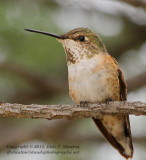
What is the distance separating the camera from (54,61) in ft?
26.0

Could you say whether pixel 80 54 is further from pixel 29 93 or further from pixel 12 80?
pixel 12 80

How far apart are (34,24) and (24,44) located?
320 mm

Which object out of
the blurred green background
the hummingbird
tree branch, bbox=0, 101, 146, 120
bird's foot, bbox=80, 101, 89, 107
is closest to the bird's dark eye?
the hummingbird

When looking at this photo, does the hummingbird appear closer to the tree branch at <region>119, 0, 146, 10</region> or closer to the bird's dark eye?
the bird's dark eye

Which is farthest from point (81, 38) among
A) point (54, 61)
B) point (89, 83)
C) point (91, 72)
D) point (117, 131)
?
point (54, 61)

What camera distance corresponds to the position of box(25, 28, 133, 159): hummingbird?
5.49 metres

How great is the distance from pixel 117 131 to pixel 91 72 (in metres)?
0.94

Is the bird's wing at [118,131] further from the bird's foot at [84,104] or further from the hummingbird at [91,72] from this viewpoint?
the bird's foot at [84,104]

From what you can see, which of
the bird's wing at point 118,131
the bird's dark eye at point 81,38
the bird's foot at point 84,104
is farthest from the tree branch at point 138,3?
the bird's foot at point 84,104

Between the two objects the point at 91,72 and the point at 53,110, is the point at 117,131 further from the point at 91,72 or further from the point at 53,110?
the point at 53,110

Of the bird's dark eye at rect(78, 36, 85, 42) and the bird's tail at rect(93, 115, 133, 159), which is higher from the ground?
the bird's dark eye at rect(78, 36, 85, 42)

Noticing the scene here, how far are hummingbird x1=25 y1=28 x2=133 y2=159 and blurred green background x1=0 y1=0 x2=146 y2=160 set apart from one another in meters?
1.45

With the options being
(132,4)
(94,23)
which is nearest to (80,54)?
(132,4)

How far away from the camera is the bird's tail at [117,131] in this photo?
19.6ft
